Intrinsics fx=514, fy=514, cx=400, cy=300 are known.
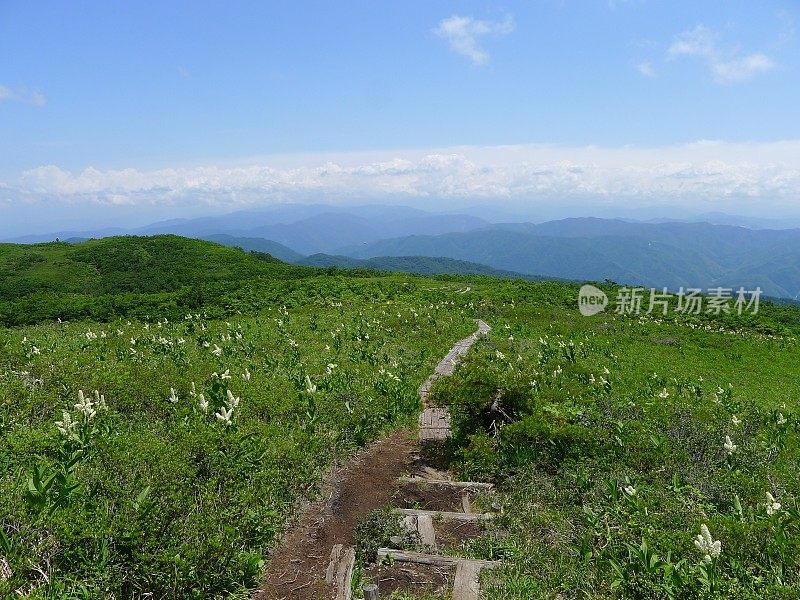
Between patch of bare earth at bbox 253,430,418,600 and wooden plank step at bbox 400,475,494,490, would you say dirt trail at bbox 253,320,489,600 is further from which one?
wooden plank step at bbox 400,475,494,490

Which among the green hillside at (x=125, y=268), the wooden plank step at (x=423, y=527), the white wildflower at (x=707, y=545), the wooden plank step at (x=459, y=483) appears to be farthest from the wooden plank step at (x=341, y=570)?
the green hillside at (x=125, y=268)

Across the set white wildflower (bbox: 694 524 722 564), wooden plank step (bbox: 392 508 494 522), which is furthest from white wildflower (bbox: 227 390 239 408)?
white wildflower (bbox: 694 524 722 564)

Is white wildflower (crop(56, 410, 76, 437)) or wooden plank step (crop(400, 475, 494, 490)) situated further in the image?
wooden plank step (crop(400, 475, 494, 490))

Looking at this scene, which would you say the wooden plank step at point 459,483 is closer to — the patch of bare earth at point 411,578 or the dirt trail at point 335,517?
the dirt trail at point 335,517

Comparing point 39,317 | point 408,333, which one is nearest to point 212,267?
point 39,317

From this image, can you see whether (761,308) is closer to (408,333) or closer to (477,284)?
(477,284)

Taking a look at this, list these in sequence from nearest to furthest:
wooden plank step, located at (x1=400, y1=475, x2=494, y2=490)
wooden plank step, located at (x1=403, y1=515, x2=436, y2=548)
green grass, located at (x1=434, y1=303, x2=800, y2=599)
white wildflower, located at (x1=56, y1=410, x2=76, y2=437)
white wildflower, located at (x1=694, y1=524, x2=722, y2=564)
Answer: white wildflower, located at (x1=694, y1=524, x2=722, y2=564) → green grass, located at (x1=434, y1=303, x2=800, y2=599) → wooden plank step, located at (x1=403, y1=515, x2=436, y2=548) → white wildflower, located at (x1=56, y1=410, x2=76, y2=437) → wooden plank step, located at (x1=400, y1=475, x2=494, y2=490)

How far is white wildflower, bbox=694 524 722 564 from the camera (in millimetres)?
5727

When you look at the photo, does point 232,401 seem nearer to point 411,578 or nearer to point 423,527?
point 423,527

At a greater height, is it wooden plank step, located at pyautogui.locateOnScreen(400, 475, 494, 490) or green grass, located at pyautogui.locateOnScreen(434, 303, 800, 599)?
green grass, located at pyautogui.locateOnScreen(434, 303, 800, 599)

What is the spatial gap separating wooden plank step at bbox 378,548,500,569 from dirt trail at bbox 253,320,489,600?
2.38ft

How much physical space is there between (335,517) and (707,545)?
5052 mm

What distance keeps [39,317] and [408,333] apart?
83.1ft

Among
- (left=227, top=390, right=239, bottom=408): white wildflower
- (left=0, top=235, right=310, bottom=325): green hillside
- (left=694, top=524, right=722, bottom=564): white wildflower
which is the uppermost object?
(left=227, top=390, right=239, bottom=408): white wildflower
